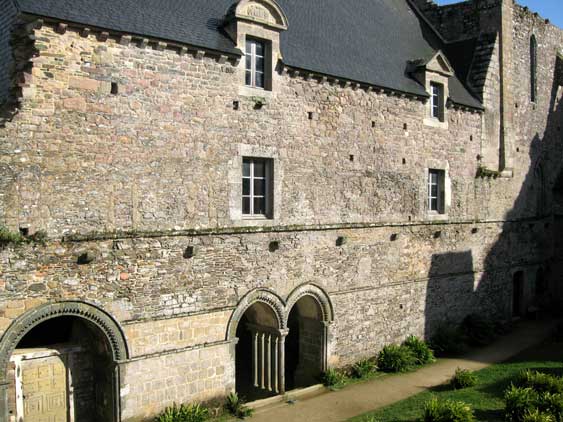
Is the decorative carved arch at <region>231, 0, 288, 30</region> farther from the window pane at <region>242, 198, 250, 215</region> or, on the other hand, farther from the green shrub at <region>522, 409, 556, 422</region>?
the green shrub at <region>522, 409, 556, 422</region>

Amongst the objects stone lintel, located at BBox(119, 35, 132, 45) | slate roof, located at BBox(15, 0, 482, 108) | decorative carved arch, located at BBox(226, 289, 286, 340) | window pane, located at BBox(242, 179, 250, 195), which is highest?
slate roof, located at BBox(15, 0, 482, 108)

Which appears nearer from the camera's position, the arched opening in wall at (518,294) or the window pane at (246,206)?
the window pane at (246,206)

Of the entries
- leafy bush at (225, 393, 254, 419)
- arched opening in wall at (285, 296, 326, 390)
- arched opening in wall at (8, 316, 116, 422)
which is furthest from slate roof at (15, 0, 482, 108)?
leafy bush at (225, 393, 254, 419)

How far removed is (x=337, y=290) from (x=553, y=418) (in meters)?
5.62

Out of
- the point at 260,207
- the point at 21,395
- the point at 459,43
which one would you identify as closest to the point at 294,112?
the point at 260,207

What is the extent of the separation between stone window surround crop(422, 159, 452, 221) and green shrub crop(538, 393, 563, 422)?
6834mm

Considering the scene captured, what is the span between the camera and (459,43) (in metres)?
20.7

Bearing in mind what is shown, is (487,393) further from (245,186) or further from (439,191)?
(245,186)

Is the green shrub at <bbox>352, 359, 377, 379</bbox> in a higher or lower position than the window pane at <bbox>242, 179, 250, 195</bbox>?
lower

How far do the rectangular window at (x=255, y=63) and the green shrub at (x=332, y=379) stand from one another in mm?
7117

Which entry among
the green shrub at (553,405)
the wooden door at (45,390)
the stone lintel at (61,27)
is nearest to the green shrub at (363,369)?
the green shrub at (553,405)

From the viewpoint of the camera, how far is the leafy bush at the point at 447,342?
17.1m

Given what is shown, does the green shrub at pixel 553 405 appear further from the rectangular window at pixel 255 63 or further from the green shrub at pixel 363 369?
the rectangular window at pixel 255 63

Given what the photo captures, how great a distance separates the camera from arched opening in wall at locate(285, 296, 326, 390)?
47.4 feet
